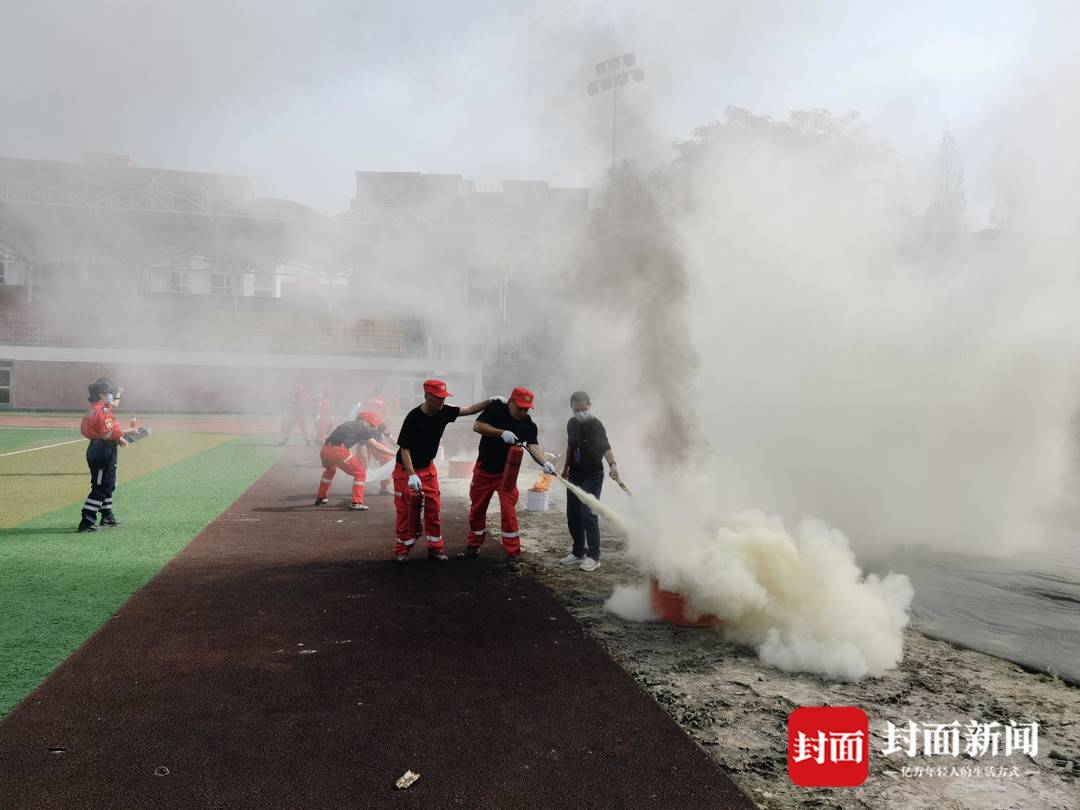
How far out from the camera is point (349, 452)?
1104 centimetres

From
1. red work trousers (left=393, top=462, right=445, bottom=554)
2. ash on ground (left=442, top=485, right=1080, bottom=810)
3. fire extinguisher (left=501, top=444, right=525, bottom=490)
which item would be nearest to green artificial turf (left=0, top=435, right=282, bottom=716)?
red work trousers (left=393, top=462, right=445, bottom=554)

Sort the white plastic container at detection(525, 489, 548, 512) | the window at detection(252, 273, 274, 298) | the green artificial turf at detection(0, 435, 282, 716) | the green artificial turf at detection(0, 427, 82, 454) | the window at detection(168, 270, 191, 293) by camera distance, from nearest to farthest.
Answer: the green artificial turf at detection(0, 435, 282, 716)
the white plastic container at detection(525, 489, 548, 512)
the green artificial turf at detection(0, 427, 82, 454)
the window at detection(252, 273, 274, 298)
the window at detection(168, 270, 191, 293)

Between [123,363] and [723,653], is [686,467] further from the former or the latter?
[123,363]

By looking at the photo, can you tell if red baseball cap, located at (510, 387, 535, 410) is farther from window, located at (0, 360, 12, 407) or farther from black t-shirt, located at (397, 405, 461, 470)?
window, located at (0, 360, 12, 407)

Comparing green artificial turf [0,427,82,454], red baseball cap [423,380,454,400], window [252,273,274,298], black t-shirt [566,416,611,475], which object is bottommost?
green artificial turf [0,427,82,454]

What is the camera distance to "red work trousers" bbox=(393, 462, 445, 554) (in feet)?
25.6

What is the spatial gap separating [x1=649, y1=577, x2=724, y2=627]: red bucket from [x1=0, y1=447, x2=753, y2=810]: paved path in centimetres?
77

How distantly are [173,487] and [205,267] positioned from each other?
103 ft

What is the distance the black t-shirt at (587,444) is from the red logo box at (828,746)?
3.95 m

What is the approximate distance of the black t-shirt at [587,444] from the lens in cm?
791

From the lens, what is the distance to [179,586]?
666 centimetres

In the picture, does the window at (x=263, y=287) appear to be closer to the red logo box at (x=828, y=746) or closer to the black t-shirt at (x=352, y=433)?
the black t-shirt at (x=352, y=433)

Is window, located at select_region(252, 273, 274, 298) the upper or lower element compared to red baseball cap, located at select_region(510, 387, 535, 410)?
upper

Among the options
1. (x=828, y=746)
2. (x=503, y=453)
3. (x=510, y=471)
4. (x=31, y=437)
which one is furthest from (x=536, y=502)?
(x=31, y=437)
